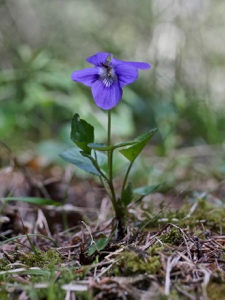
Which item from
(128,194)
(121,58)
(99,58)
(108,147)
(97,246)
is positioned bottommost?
(97,246)

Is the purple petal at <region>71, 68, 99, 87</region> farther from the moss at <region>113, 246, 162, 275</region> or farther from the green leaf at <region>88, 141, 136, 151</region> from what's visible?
the moss at <region>113, 246, 162, 275</region>

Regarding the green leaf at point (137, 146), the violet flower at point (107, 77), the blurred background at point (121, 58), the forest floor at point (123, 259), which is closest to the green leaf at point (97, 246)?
the forest floor at point (123, 259)

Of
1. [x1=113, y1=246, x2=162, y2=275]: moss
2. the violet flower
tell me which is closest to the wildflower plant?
the violet flower

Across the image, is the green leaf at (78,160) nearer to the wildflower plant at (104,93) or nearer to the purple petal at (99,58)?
the wildflower plant at (104,93)

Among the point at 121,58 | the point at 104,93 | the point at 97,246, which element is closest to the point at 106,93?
the point at 104,93

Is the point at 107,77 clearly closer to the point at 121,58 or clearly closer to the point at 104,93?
the point at 104,93

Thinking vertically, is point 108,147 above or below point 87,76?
below

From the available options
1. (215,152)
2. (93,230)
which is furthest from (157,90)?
(93,230)
